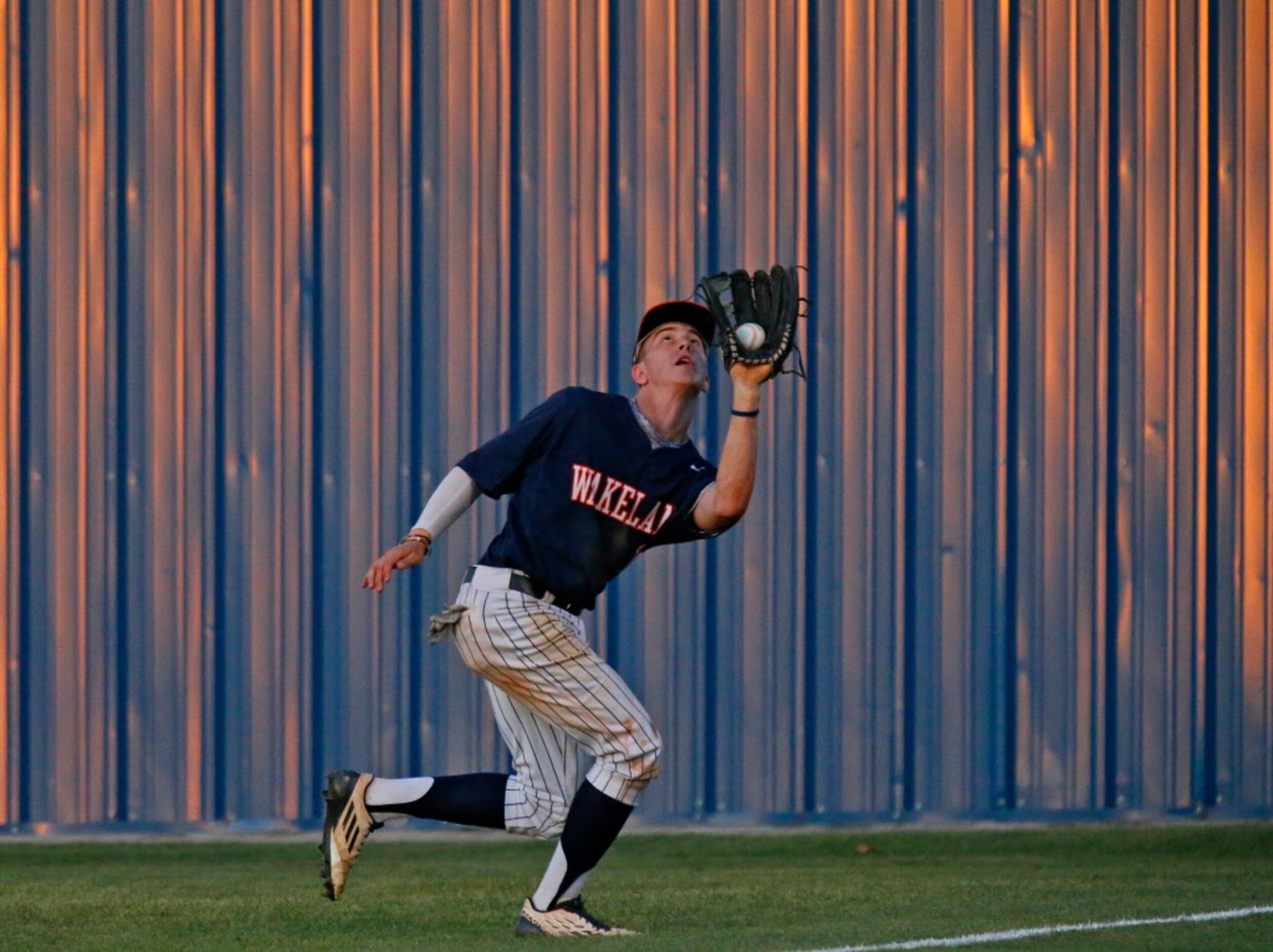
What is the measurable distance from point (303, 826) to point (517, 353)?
2.14 meters

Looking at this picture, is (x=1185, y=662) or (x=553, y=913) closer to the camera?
(x=553, y=913)

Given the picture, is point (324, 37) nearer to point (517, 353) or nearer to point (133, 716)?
point (517, 353)

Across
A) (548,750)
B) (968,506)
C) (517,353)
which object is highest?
(517,353)

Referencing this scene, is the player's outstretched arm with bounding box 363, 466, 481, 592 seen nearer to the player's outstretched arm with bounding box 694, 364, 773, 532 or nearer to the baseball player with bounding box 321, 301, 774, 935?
the baseball player with bounding box 321, 301, 774, 935

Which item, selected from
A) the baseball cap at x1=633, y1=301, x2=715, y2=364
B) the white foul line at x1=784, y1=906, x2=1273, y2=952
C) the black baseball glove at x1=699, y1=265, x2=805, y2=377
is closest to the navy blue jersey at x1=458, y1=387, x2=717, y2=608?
the baseball cap at x1=633, y1=301, x2=715, y2=364

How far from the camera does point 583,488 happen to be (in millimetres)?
5281

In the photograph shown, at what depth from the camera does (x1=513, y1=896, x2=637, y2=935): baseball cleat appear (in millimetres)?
5184

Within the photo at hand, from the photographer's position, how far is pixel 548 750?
5.44 meters

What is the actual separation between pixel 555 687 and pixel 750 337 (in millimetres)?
1064

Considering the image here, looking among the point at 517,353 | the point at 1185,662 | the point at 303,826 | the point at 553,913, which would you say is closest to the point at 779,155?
the point at 517,353

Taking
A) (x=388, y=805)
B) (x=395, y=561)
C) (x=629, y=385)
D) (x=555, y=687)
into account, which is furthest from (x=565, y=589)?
(x=629, y=385)

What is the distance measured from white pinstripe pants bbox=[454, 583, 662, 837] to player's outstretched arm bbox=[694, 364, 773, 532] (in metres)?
0.49

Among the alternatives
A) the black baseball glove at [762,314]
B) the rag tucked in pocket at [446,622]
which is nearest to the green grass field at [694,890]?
the rag tucked in pocket at [446,622]

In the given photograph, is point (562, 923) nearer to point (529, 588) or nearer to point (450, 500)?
point (529, 588)
